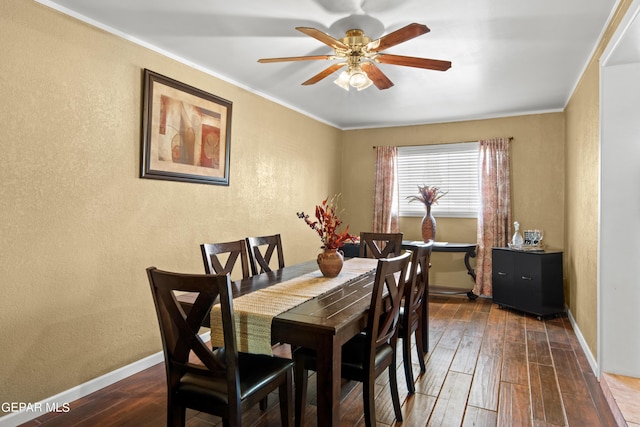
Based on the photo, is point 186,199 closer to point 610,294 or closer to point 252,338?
point 252,338

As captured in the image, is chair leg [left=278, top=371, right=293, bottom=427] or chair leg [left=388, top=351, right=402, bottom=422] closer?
chair leg [left=278, top=371, right=293, bottom=427]

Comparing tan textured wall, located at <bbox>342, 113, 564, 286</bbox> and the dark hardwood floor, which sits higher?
tan textured wall, located at <bbox>342, 113, 564, 286</bbox>

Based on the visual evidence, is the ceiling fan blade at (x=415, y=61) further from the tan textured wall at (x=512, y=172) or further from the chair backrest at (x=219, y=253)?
the tan textured wall at (x=512, y=172)

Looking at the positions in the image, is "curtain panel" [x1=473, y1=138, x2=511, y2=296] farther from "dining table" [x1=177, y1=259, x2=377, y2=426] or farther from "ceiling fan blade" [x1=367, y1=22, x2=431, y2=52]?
"dining table" [x1=177, y1=259, x2=377, y2=426]

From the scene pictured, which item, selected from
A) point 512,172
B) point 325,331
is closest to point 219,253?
point 325,331

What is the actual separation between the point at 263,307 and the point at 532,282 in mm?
3518

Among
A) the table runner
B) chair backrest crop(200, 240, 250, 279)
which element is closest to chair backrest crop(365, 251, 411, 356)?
the table runner

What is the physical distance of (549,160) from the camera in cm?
483

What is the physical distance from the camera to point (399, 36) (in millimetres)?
2250

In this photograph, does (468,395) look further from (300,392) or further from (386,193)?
(386,193)

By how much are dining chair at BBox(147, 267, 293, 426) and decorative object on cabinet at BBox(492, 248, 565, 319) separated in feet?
11.5

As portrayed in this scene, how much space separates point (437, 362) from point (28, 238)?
297 cm

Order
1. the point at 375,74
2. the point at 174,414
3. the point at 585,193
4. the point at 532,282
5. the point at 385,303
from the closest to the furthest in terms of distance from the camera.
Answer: the point at 174,414 → the point at 385,303 → the point at 375,74 → the point at 585,193 → the point at 532,282

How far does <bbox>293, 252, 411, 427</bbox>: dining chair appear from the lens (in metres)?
1.90
